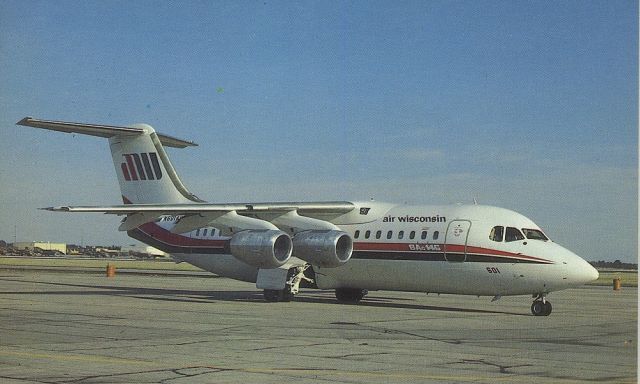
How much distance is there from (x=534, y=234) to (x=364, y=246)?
214 inches

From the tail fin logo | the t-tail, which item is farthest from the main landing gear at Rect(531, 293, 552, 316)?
the tail fin logo

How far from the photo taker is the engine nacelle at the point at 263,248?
25.4 metres

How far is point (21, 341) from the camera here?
14.5m

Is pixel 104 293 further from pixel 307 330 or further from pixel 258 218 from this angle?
pixel 307 330

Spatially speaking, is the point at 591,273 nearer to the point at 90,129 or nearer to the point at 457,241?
the point at 457,241

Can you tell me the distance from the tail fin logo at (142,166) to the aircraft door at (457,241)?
12102 mm

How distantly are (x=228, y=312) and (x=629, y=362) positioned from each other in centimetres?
1158

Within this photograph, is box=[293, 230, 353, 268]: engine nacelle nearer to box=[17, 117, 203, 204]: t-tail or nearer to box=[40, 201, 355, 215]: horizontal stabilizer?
box=[40, 201, 355, 215]: horizontal stabilizer

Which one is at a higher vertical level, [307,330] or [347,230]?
[347,230]

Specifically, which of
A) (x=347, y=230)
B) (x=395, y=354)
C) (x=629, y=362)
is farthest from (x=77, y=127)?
(x=629, y=362)

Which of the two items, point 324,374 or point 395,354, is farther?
point 395,354

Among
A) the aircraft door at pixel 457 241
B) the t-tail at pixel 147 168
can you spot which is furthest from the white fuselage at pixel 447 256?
the t-tail at pixel 147 168

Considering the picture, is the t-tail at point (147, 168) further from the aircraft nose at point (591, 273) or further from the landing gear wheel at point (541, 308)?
the aircraft nose at point (591, 273)

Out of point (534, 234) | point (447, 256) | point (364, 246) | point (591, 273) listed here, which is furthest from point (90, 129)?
point (591, 273)
